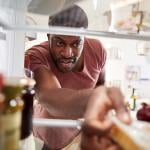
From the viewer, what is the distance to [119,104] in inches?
20.7

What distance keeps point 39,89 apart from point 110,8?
101 cm

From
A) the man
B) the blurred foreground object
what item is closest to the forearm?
the man

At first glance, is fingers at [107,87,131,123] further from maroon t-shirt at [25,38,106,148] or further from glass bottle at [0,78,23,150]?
maroon t-shirt at [25,38,106,148]

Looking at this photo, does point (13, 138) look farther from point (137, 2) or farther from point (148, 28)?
point (137, 2)

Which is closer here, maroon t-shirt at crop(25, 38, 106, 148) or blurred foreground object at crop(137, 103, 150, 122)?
blurred foreground object at crop(137, 103, 150, 122)

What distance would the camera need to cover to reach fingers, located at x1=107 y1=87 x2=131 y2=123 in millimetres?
507

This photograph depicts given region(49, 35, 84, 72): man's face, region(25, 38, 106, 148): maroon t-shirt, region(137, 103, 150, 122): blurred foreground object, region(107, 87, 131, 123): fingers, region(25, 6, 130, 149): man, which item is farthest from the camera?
region(25, 38, 106, 148): maroon t-shirt

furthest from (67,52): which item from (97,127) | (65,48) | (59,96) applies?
(97,127)

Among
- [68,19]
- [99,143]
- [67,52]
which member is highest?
[68,19]

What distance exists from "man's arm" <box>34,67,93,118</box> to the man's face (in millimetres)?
134

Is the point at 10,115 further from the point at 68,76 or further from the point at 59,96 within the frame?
the point at 68,76

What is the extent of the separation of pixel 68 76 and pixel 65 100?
1.95 ft

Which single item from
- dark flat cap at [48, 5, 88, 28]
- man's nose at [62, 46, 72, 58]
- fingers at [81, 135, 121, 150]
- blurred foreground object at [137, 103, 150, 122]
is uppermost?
dark flat cap at [48, 5, 88, 28]

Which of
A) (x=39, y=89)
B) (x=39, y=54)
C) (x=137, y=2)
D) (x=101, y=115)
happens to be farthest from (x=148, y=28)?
(x=101, y=115)
